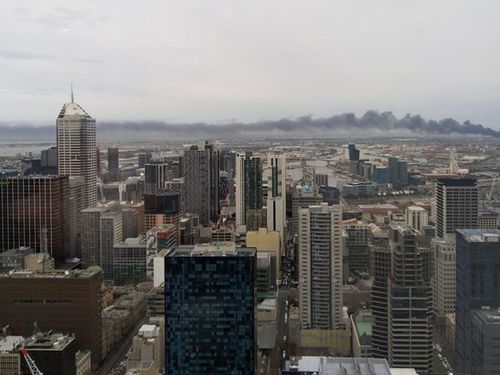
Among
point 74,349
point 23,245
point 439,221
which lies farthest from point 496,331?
point 23,245

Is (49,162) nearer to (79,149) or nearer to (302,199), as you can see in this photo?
(79,149)

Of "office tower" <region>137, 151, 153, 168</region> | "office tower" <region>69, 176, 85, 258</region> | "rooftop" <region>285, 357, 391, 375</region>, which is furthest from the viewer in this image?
"office tower" <region>69, 176, 85, 258</region>

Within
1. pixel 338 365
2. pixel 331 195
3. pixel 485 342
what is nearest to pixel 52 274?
pixel 331 195

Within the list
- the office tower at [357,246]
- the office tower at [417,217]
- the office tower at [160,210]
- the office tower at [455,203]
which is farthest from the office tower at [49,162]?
the office tower at [455,203]

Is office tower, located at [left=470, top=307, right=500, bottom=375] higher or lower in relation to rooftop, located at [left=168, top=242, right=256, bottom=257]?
lower

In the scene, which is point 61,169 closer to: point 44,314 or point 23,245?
point 23,245

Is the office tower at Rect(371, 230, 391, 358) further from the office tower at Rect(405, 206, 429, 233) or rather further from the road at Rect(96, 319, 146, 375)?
the road at Rect(96, 319, 146, 375)

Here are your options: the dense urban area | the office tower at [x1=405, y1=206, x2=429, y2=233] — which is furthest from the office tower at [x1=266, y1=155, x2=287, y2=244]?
the office tower at [x1=405, y1=206, x2=429, y2=233]
